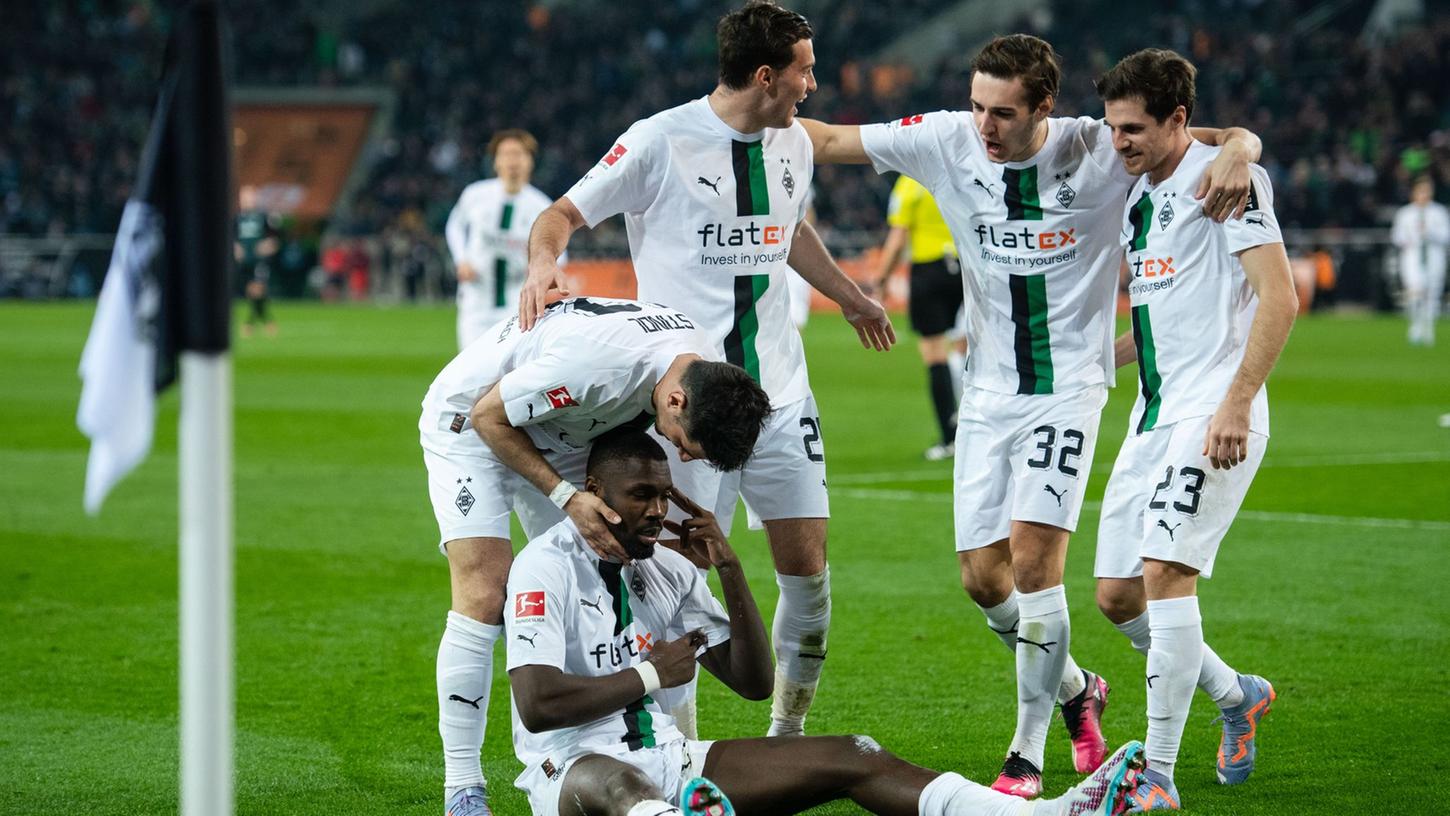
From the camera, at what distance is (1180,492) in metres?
4.66

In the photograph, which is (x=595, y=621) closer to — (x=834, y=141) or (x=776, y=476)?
(x=776, y=476)

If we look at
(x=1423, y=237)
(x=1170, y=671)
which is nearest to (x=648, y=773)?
(x=1170, y=671)

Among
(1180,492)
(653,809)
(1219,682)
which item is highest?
(1180,492)

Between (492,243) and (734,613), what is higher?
(492,243)

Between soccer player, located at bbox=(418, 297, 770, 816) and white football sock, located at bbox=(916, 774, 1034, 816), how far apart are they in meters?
0.92

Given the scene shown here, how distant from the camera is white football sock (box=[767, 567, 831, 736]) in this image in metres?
5.33

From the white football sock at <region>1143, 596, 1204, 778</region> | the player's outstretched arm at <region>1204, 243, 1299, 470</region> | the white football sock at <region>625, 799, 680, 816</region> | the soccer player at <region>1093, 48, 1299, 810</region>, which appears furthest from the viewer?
the white football sock at <region>1143, 596, 1204, 778</region>

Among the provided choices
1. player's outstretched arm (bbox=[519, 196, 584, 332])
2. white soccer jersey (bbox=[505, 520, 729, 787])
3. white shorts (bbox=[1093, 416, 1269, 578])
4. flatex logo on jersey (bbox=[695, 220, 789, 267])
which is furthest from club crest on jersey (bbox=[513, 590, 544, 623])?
white shorts (bbox=[1093, 416, 1269, 578])

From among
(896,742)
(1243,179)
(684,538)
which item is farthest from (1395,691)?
(684,538)

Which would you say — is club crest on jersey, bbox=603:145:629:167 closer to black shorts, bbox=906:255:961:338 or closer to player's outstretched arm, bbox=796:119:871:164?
player's outstretched arm, bbox=796:119:871:164

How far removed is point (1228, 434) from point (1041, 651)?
94 centimetres

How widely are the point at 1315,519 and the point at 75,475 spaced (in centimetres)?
823

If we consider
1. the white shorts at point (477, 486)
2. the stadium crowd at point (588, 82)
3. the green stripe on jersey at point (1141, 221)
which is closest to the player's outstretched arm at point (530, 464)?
the white shorts at point (477, 486)

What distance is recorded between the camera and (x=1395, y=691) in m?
5.93
